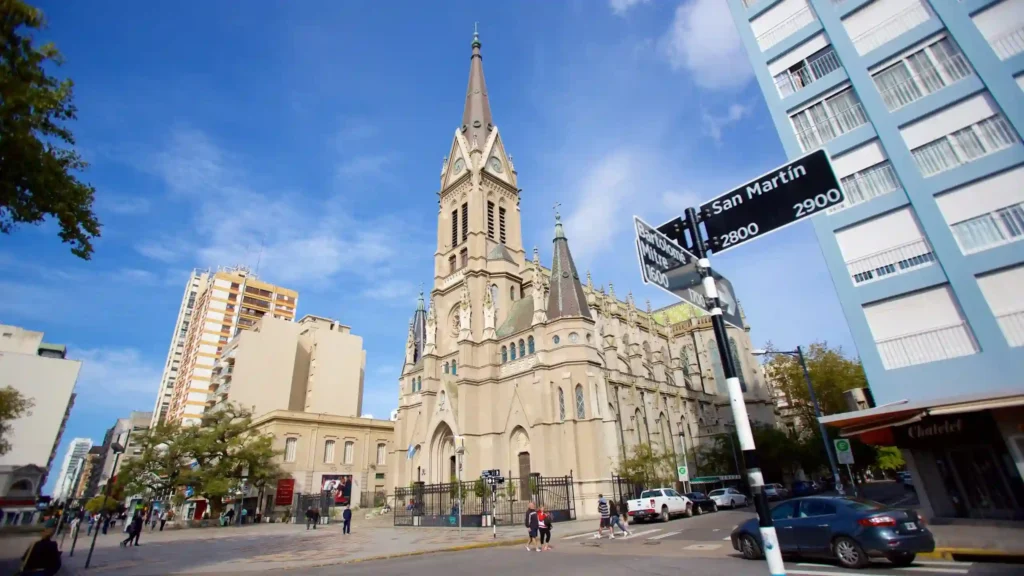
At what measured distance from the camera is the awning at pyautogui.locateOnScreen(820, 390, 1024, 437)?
10984 mm

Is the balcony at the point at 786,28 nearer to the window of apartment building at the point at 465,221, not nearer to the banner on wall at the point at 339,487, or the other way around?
the window of apartment building at the point at 465,221

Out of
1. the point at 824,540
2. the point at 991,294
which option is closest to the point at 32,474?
the point at 824,540

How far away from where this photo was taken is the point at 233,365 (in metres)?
51.2

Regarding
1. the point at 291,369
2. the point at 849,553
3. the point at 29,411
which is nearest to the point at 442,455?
the point at 291,369

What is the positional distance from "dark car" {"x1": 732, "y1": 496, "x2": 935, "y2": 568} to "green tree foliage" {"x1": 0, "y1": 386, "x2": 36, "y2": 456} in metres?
18.2

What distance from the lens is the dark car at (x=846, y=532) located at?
29.1 ft

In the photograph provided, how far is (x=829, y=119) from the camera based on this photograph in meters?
16.8

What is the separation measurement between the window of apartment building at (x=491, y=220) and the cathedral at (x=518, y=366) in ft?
0.50

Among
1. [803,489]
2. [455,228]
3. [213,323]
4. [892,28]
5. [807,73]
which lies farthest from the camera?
[213,323]

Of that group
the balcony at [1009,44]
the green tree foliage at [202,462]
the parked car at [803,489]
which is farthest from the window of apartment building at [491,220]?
the balcony at [1009,44]

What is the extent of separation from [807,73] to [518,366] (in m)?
25.1

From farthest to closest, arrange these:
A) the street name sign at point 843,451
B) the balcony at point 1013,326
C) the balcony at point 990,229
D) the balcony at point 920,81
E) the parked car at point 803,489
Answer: the parked car at point 803,489 < the street name sign at point 843,451 < the balcony at point 920,81 < the balcony at point 990,229 < the balcony at point 1013,326

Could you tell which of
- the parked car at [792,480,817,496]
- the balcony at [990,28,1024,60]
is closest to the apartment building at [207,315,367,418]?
the parked car at [792,480,817,496]

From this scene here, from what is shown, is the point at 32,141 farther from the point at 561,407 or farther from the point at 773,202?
the point at 561,407
